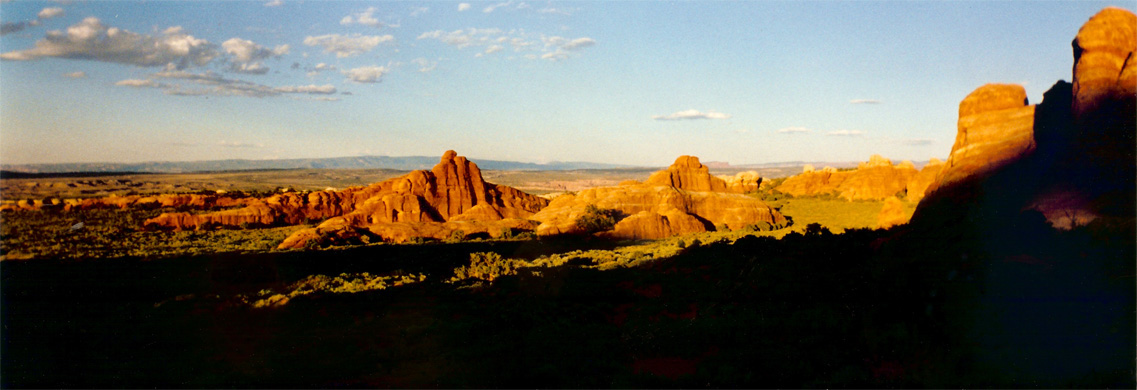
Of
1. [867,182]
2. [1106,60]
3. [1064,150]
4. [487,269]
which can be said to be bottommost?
[487,269]

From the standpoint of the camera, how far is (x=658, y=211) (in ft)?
136

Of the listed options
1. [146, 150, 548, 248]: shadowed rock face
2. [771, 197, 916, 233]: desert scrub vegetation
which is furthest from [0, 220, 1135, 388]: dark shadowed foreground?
[146, 150, 548, 248]: shadowed rock face

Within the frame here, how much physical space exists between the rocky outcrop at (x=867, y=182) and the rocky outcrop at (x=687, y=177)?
669 inches

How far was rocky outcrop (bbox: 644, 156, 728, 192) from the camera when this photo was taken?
163ft

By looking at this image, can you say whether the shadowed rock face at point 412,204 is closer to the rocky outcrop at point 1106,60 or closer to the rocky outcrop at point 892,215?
the rocky outcrop at point 892,215

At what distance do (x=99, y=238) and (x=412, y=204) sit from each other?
2743 centimetres

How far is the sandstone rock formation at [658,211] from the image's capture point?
38375 millimetres

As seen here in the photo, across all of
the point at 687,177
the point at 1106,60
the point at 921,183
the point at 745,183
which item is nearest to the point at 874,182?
the point at 921,183

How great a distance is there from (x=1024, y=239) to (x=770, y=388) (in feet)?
26.5

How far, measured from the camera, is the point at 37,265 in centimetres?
1380

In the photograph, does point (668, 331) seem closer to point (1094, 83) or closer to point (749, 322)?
point (749, 322)

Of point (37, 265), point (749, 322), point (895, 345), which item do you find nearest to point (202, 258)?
point (37, 265)

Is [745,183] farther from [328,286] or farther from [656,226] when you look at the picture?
[328,286]

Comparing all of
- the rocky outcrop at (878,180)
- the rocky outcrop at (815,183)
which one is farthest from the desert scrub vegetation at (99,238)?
the rocky outcrop at (815,183)
